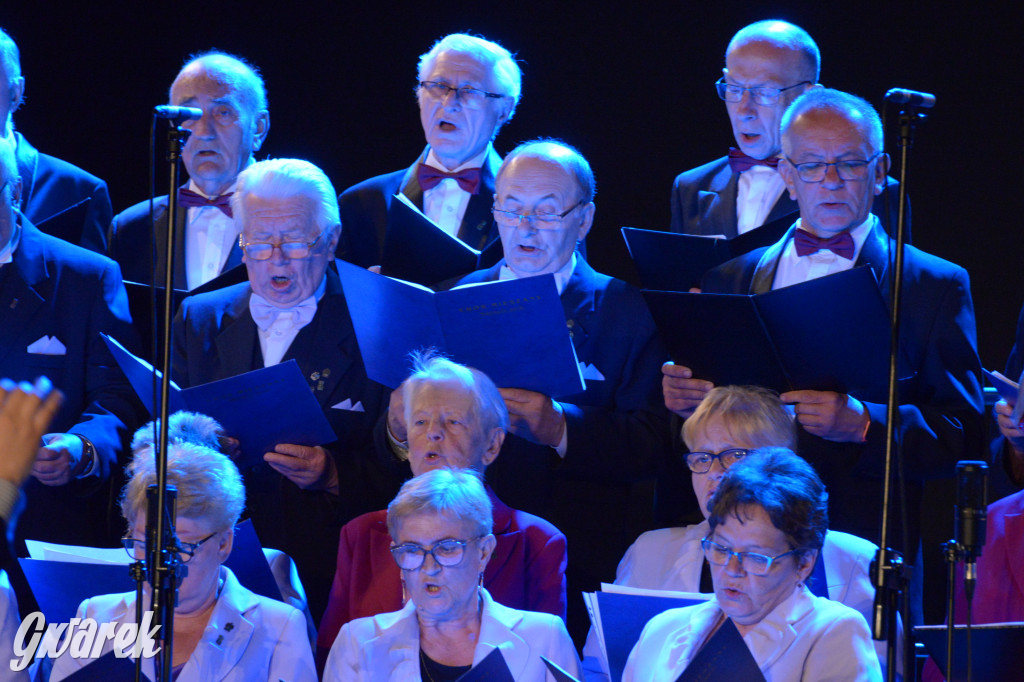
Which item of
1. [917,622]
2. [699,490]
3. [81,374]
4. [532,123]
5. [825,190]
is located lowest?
[917,622]

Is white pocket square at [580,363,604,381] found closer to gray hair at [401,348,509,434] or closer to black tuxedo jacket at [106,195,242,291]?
gray hair at [401,348,509,434]

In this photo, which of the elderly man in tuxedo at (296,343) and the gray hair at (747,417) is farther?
the elderly man in tuxedo at (296,343)

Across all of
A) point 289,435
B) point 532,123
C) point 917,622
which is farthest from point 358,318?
point 532,123

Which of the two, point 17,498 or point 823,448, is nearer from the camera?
point 17,498

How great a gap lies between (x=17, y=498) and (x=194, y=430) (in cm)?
110

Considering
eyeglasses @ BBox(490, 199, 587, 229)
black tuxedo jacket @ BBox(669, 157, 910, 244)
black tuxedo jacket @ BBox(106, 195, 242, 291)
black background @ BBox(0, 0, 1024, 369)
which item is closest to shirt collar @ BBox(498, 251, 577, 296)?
eyeglasses @ BBox(490, 199, 587, 229)

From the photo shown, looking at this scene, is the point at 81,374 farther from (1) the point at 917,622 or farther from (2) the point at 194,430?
(1) the point at 917,622

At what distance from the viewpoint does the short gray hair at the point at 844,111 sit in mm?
3633

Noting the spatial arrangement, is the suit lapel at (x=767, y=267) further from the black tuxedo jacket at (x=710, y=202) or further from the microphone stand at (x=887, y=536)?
the microphone stand at (x=887, y=536)

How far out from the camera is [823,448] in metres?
3.58

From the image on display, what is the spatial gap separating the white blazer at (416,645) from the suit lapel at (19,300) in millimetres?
1416

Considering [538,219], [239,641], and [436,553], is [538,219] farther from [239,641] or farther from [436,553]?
[239,641]

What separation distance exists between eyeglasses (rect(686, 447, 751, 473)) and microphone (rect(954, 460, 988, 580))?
0.81 m

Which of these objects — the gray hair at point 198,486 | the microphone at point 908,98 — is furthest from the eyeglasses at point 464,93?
the microphone at point 908,98
